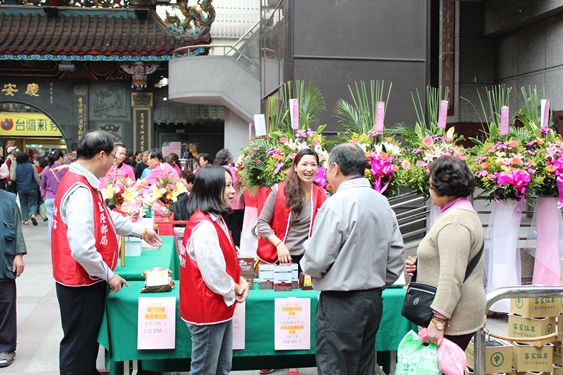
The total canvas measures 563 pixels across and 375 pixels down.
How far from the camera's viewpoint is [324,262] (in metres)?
2.77

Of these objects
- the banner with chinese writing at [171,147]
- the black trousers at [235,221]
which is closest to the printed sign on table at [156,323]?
the black trousers at [235,221]

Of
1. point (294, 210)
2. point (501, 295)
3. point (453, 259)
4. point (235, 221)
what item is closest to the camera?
point (453, 259)

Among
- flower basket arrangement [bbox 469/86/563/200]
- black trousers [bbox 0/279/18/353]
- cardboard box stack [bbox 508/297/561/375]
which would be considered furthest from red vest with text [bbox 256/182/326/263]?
black trousers [bbox 0/279/18/353]

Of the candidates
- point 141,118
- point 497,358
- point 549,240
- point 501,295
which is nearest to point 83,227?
point 501,295

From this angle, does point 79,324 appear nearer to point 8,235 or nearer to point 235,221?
point 8,235

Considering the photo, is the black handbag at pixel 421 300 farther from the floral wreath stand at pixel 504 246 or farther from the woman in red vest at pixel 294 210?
the floral wreath stand at pixel 504 246

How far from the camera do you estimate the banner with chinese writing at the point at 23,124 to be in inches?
633

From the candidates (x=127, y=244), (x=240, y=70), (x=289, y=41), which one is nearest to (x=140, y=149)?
(x=240, y=70)

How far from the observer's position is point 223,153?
26.5 feet

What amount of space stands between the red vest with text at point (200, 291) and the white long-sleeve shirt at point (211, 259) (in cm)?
A: 3

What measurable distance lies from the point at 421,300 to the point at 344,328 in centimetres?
39

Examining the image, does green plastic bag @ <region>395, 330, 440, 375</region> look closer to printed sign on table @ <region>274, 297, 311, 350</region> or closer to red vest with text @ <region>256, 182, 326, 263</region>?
printed sign on table @ <region>274, 297, 311, 350</region>

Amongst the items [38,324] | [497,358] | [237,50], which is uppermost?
[237,50]

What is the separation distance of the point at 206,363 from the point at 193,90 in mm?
10936
